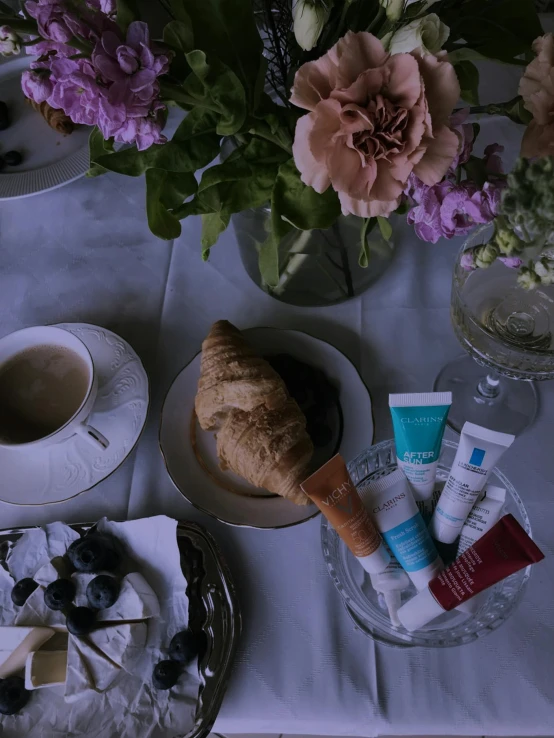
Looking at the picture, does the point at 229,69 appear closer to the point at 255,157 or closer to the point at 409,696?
the point at 255,157

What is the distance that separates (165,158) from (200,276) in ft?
1.06

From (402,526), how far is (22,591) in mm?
388

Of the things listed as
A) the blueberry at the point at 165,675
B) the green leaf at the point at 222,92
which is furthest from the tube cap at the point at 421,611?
the green leaf at the point at 222,92

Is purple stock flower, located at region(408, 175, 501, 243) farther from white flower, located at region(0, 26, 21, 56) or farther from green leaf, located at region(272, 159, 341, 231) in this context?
white flower, located at region(0, 26, 21, 56)

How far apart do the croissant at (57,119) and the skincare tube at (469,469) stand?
2.49 feet

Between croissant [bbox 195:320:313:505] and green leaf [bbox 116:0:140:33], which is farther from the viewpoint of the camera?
croissant [bbox 195:320:313:505]

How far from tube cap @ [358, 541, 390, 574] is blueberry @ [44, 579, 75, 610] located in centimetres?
29

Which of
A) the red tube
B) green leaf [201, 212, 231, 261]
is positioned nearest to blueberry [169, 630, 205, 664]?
the red tube

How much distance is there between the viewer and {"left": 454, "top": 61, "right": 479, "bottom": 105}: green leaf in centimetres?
44

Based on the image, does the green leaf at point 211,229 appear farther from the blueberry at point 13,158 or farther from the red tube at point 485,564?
the blueberry at point 13,158

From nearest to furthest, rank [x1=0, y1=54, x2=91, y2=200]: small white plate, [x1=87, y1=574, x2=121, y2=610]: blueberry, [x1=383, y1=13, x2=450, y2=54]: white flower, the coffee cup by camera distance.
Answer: [x1=383, y1=13, x2=450, y2=54]: white flower, [x1=87, y1=574, x2=121, y2=610]: blueberry, the coffee cup, [x1=0, y1=54, x2=91, y2=200]: small white plate

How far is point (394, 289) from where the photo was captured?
0.73 m

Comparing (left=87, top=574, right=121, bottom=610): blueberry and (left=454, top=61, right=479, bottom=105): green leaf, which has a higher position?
(left=454, top=61, right=479, bottom=105): green leaf

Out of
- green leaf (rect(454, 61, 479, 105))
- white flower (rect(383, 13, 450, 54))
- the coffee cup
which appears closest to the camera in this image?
white flower (rect(383, 13, 450, 54))
